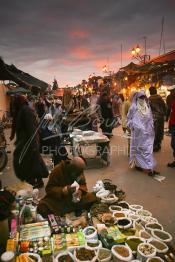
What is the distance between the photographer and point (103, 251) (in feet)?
9.91

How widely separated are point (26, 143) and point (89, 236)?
9.24 ft

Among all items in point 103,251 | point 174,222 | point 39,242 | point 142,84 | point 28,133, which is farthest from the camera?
point 142,84

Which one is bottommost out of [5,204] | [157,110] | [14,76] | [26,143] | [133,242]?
[133,242]

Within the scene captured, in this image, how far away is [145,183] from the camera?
20.0 feet

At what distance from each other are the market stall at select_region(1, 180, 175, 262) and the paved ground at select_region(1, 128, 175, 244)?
2.33ft

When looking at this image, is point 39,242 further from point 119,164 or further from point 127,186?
point 119,164

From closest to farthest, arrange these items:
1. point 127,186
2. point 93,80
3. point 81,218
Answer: point 81,218
point 127,186
point 93,80

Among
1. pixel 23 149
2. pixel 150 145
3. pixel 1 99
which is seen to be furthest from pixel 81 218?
pixel 1 99

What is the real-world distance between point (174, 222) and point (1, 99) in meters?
18.7

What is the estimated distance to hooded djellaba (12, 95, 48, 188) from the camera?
541cm

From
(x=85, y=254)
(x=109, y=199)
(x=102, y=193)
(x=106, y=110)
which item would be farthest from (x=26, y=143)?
(x=106, y=110)

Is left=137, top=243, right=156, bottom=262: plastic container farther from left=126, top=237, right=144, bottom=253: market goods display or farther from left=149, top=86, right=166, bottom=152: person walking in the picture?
left=149, top=86, right=166, bottom=152: person walking

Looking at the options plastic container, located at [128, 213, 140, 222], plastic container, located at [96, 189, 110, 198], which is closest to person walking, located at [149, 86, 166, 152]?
plastic container, located at [96, 189, 110, 198]

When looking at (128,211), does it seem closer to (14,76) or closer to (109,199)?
(109,199)
